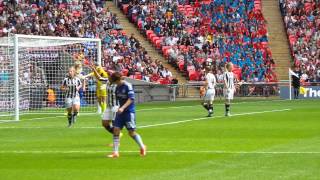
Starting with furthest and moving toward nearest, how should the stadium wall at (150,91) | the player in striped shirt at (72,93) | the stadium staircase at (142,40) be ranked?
the stadium staircase at (142,40), the stadium wall at (150,91), the player in striped shirt at (72,93)

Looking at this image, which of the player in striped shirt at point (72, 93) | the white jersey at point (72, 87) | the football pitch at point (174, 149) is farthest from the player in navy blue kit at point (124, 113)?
the white jersey at point (72, 87)

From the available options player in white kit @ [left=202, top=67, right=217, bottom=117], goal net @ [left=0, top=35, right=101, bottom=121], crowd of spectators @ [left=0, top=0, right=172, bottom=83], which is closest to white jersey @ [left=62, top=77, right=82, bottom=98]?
goal net @ [left=0, top=35, right=101, bottom=121]

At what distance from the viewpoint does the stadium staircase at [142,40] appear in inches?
2184

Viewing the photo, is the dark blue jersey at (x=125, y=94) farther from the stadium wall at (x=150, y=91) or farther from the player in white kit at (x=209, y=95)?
the stadium wall at (x=150, y=91)

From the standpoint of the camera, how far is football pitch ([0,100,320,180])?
16.0 m

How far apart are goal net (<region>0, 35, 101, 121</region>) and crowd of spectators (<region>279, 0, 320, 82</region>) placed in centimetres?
1912

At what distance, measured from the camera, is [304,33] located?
190ft

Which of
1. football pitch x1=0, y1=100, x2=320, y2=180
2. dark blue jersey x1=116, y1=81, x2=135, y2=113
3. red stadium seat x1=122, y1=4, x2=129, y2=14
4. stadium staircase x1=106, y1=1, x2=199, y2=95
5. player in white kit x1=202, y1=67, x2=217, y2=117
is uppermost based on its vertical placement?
red stadium seat x1=122, y1=4, x2=129, y2=14

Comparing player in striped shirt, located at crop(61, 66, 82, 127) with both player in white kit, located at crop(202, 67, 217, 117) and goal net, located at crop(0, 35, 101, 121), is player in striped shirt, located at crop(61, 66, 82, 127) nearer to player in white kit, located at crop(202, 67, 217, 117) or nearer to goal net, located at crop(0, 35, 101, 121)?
goal net, located at crop(0, 35, 101, 121)

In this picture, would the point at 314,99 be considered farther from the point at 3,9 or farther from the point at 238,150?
the point at 238,150

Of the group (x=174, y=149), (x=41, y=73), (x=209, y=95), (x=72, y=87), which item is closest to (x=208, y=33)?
(x=41, y=73)

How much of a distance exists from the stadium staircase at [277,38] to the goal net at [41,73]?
20.3 meters

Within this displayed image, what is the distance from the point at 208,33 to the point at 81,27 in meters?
9.09

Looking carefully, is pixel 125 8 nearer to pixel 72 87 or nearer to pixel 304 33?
pixel 304 33
